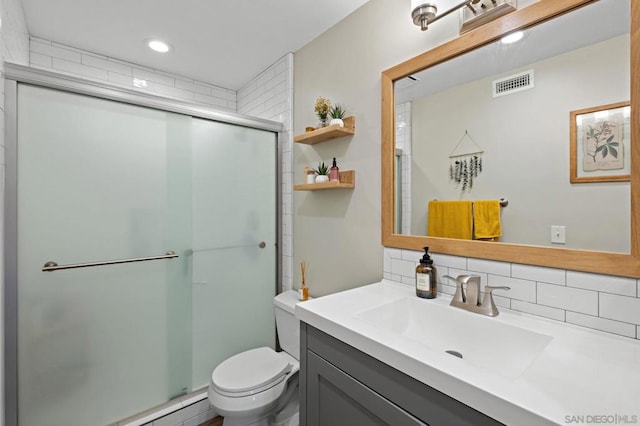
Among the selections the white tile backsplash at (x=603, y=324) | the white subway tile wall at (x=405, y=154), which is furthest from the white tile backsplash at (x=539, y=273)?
the white subway tile wall at (x=405, y=154)

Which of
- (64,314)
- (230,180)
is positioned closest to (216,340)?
(64,314)

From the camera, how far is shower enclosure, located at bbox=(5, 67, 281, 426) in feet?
4.35

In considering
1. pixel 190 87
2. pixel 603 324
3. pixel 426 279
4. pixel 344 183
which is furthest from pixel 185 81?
pixel 603 324

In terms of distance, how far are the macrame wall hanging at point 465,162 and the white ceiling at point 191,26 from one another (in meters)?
0.97

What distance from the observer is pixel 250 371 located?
59.4 inches

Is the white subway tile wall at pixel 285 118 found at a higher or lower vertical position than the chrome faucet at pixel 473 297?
higher

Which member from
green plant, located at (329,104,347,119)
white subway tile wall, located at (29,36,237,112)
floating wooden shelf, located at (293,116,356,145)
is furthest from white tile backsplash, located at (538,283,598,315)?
white subway tile wall, located at (29,36,237,112)

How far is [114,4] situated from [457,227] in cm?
202

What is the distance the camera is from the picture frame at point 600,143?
0.81m

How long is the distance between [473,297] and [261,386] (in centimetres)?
104

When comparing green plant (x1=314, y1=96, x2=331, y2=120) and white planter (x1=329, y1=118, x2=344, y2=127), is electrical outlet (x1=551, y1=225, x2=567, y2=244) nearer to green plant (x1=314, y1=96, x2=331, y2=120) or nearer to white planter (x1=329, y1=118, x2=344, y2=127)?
white planter (x1=329, y1=118, x2=344, y2=127)

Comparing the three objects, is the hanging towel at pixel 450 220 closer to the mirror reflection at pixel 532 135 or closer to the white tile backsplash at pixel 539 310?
the mirror reflection at pixel 532 135

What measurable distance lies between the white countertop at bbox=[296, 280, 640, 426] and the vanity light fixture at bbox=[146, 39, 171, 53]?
2008mm

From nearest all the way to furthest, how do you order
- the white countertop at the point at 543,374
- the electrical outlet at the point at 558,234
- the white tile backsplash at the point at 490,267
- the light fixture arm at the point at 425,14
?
the white countertop at the point at 543,374 → the electrical outlet at the point at 558,234 → the white tile backsplash at the point at 490,267 → the light fixture arm at the point at 425,14
